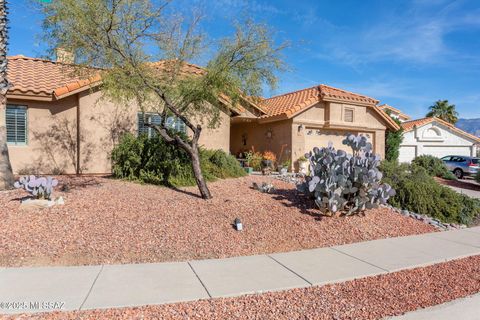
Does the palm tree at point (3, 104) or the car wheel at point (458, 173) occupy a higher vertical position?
the palm tree at point (3, 104)

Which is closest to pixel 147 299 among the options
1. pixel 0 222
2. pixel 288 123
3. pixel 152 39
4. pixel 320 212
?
pixel 0 222

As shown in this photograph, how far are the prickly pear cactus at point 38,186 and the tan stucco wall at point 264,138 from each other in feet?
37.6

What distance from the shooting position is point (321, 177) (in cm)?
804

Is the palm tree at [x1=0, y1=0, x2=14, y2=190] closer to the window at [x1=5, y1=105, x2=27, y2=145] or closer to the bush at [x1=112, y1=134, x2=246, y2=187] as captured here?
the bush at [x1=112, y1=134, x2=246, y2=187]

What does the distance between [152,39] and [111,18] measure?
1.26 metres

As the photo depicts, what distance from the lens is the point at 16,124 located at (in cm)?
1178

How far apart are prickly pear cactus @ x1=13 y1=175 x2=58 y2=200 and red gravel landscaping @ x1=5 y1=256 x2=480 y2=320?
156 inches

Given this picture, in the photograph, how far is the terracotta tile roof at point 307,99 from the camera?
16.5 metres

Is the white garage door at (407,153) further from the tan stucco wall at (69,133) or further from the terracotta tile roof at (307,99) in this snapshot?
the tan stucco wall at (69,133)

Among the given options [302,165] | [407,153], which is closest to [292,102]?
[302,165]

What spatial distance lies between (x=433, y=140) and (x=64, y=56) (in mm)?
28719

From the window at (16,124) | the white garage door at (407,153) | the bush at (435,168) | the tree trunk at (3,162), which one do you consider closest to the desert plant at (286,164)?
the bush at (435,168)

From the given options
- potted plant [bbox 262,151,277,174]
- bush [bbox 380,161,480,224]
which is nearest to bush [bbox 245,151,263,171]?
potted plant [bbox 262,151,277,174]

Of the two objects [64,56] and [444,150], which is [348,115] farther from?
[444,150]
